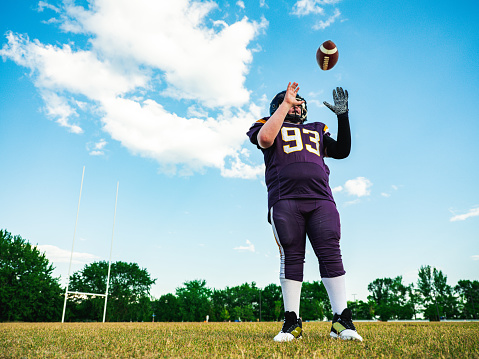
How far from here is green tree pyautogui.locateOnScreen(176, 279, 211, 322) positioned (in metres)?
49.3

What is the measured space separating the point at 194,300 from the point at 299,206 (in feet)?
170

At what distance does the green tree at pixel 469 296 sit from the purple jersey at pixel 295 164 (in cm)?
6367

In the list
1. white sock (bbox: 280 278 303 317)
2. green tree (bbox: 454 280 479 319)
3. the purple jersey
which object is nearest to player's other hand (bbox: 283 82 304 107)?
the purple jersey

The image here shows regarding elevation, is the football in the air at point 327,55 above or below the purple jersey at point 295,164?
above

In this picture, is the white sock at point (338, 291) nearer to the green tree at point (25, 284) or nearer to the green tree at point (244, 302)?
the green tree at point (25, 284)

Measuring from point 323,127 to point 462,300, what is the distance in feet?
213

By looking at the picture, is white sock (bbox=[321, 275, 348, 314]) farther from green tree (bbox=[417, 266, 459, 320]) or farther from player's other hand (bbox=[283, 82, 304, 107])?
green tree (bbox=[417, 266, 459, 320])

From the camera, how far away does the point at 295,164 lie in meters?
2.65

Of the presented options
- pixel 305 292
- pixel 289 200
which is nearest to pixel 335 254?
pixel 289 200

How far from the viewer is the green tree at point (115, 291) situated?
37125 millimetres

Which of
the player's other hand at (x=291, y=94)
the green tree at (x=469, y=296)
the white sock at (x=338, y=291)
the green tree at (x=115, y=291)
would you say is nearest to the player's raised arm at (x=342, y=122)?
the player's other hand at (x=291, y=94)

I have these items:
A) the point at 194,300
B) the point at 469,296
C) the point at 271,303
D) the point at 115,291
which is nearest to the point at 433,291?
the point at 469,296

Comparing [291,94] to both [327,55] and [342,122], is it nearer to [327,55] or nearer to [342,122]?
[342,122]

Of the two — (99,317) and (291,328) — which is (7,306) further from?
(291,328)
